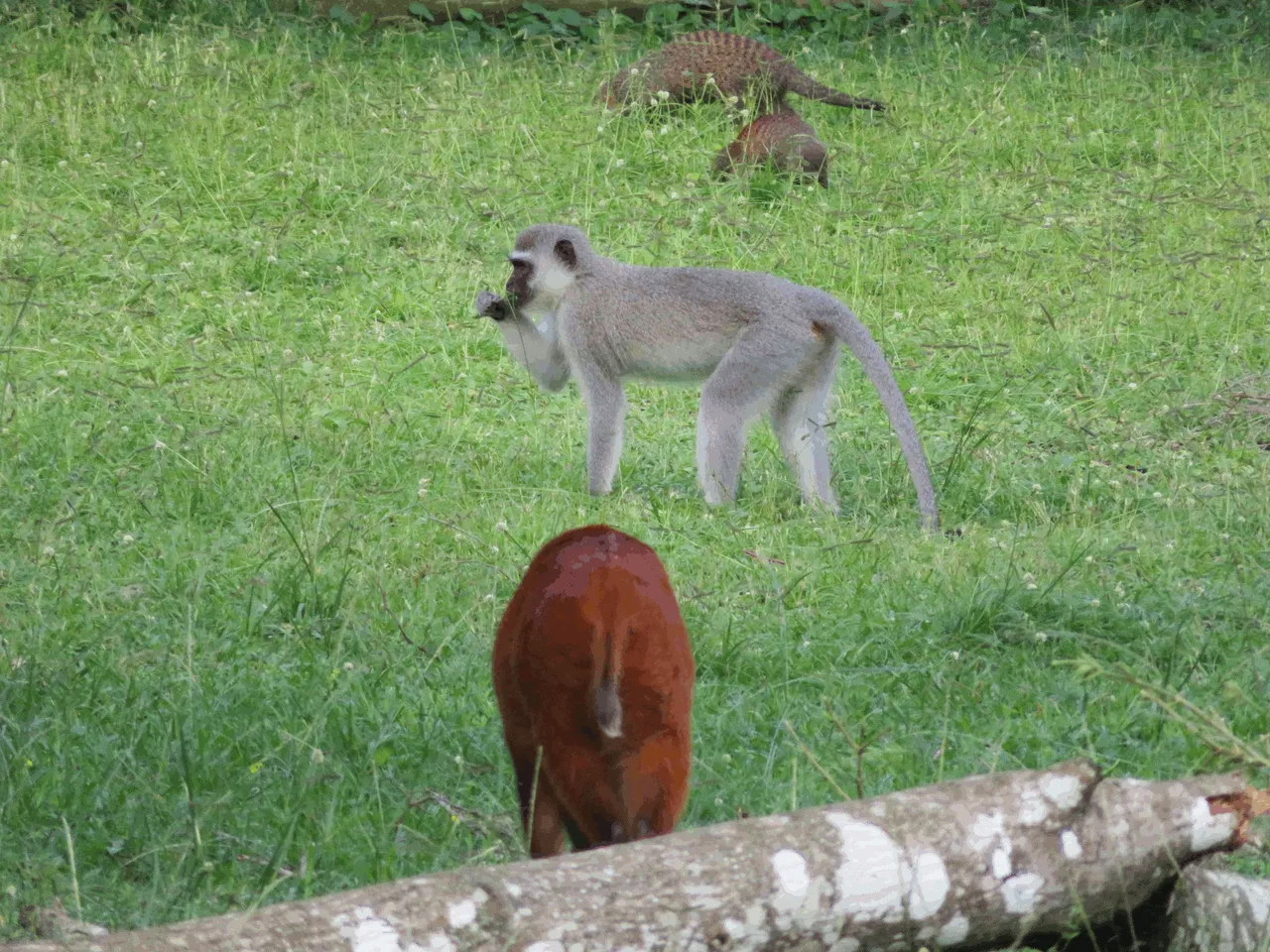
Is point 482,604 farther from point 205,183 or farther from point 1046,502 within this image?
point 205,183

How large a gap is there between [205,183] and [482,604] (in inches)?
204

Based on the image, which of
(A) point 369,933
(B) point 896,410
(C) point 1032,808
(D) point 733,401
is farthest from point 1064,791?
(D) point 733,401

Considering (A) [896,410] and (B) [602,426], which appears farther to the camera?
(B) [602,426]

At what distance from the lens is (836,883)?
259cm

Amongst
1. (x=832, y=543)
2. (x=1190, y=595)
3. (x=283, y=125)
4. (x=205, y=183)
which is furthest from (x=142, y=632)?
(x=283, y=125)

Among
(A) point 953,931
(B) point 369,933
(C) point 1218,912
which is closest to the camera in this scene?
(B) point 369,933

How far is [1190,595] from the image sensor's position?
4.94 meters

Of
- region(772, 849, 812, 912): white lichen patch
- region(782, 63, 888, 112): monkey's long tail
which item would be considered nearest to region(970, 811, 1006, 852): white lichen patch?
region(772, 849, 812, 912): white lichen patch

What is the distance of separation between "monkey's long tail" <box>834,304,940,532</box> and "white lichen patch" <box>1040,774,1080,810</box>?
2955 mm

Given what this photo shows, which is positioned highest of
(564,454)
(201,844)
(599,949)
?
(599,949)

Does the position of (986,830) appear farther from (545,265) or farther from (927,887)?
(545,265)

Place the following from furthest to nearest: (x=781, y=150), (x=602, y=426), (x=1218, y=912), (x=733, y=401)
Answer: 1. (x=781, y=150)
2. (x=602, y=426)
3. (x=733, y=401)
4. (x=1218, y=912)

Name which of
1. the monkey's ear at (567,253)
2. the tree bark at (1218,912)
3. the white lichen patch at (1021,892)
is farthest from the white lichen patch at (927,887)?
the monkey's ear at (567,253)

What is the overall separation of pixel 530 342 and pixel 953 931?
443cm
